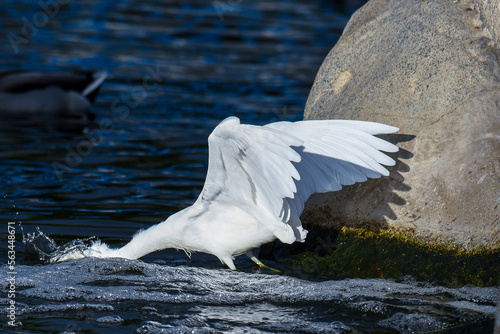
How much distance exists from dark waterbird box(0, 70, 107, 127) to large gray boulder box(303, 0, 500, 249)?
6.92m

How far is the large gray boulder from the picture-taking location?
577cm

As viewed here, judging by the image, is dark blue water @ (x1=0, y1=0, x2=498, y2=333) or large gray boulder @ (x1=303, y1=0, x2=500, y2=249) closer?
dark blue water @ (x1=0, y1=0, x2=498, y2=333)

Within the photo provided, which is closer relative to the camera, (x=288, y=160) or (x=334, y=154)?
(x=288, y=160)

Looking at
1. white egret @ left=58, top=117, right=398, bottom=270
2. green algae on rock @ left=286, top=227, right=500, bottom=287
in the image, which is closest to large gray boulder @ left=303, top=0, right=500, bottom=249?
green algae on rock @ left=286, top=227, right=500, bottom=287

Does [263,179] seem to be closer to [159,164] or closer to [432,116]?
[432,116]

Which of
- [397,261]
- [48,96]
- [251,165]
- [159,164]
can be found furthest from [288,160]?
[48,96]

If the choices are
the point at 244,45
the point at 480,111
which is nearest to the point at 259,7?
the point at 244,45

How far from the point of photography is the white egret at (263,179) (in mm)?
5020

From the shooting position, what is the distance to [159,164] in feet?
32.2

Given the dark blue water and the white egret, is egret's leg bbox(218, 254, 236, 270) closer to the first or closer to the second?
the white egret

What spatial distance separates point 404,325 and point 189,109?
7581 millimetres

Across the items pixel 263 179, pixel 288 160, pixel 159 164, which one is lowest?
pixel 159 164

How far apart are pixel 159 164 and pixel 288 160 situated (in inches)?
193

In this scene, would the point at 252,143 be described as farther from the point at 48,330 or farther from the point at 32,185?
the point at 32,185
